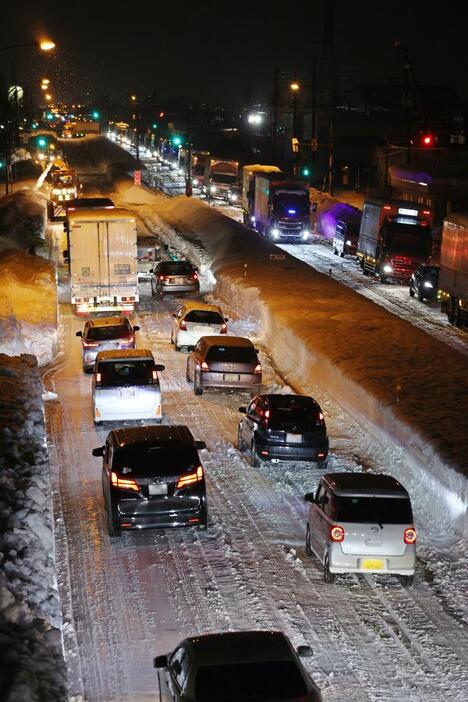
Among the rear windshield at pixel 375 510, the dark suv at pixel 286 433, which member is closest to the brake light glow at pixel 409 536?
the rear windshield at pixel 375 510

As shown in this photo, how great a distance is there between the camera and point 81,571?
1460 cm

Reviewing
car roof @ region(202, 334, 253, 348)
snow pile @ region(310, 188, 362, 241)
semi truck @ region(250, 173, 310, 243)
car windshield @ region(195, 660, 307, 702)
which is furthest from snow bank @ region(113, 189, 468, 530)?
snow pile @ region(310, 188, 362, 241)

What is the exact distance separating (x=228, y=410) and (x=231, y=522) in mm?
7999

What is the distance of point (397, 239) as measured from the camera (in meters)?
45.7

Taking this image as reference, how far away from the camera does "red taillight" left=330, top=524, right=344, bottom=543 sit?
13.9 metres

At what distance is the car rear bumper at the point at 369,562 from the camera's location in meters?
13.9

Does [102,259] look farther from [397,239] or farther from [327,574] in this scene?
[327,574]

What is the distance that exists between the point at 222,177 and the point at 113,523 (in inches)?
2968

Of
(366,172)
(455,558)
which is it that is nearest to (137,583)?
(455,558)

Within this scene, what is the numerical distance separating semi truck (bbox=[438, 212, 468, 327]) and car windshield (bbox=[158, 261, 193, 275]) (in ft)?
34.6

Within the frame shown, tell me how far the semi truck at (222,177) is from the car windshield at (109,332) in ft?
199

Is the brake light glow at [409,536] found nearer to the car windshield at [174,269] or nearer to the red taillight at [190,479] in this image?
the red taillight at [190,479]

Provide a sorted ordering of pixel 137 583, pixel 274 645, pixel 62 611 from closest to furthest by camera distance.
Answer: pixel 274 645 → pixel 62 611 → pixel 137 583

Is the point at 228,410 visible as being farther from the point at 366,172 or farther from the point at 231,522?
the point at 366,172
